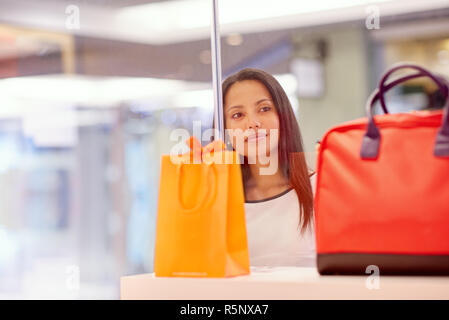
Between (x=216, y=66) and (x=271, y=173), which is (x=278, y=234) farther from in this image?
(x=216, y=66)

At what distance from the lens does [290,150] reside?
4.81ft

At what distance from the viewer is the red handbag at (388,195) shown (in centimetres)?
99

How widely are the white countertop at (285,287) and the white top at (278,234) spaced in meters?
0.21

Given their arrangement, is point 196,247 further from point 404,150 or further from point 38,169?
point 38,169

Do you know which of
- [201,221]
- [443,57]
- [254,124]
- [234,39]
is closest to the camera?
[201,221]

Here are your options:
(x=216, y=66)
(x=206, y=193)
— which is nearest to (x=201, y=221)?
(x=206, y=193)

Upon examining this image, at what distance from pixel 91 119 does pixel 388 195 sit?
5498 mm

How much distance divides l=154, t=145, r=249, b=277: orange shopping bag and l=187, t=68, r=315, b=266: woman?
0.29 m

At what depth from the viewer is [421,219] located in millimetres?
992

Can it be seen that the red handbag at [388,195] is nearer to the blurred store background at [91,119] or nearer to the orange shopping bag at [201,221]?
the orange shopping bag at [201,221]

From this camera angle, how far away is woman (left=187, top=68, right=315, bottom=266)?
4.79ft

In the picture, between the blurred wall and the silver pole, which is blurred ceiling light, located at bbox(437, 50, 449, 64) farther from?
the silver pole

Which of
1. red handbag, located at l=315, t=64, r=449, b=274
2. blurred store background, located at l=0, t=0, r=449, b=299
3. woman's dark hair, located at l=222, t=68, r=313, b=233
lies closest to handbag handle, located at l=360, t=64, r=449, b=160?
red handbag, located at l=315, t=64, r=449, b=274

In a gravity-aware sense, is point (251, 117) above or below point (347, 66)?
below
